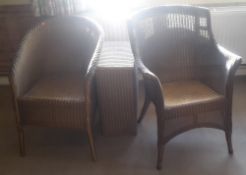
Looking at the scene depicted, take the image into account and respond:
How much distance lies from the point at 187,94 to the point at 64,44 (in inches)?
37.9

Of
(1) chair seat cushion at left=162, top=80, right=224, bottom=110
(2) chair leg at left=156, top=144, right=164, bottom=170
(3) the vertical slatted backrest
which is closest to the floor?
(2) chair leg at left=156, top=144, right=164, bottom=170

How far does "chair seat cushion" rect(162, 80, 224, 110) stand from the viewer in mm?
1957

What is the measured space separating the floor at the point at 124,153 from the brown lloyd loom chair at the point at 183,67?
0.13 m

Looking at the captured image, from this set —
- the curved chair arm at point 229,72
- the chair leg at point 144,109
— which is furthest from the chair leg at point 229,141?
the chair leg at point 144,109

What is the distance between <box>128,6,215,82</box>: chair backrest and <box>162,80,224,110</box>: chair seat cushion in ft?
0.33

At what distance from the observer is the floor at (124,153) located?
2055 millimetres

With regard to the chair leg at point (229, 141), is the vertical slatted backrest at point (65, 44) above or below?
above

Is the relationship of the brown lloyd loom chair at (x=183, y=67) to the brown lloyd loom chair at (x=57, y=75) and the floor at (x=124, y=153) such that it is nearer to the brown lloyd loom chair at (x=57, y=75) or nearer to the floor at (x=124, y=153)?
the floor at (x=124, y=153)

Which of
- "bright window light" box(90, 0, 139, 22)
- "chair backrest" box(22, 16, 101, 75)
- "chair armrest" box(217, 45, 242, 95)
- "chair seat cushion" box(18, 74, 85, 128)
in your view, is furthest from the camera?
"bright window light" box(90, 0, 139, 22)

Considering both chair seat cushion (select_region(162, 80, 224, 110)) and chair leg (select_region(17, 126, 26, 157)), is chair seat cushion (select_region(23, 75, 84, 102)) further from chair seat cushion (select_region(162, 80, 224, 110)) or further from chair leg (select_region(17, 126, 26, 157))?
chair seat cushion (select_region(162, 80, 224, 110))

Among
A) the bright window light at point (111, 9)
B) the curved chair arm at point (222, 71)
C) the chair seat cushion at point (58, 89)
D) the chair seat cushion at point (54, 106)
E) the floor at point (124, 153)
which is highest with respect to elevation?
the bright window light at point (111, 9)

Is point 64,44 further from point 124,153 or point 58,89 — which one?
point 124,153

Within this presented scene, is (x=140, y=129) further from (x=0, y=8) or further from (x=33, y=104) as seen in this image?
(x=0, y=8)

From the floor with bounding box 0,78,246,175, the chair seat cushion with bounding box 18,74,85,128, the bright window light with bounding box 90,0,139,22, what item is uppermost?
the bright window light with bounding box 90,0,139,22
